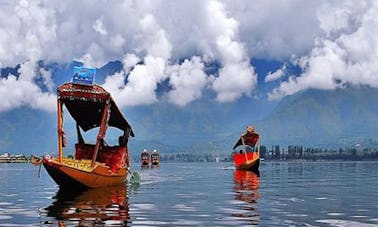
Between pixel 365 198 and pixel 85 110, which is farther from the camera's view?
pixel 85 110

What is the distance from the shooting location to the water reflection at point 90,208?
26111 mm

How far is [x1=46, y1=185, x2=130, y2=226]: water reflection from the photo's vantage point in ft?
85.7

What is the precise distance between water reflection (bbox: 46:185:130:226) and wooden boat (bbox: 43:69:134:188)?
1.46 metres

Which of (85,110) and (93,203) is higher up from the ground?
(85,110)

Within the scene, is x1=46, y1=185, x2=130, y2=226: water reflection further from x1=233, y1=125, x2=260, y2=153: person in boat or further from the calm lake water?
x1=233, y1=125, x2=260, y2=153: person in boat

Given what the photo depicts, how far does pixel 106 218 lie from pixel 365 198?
20.9 m

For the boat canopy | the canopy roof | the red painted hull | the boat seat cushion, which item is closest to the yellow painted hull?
the canopy roof

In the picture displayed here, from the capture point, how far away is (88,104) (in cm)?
5181

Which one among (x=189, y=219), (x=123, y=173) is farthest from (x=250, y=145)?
(x=189, y=219)

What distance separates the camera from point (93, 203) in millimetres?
35000

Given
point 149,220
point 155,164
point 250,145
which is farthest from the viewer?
point 155,164

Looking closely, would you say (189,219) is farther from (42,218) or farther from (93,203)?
(93,203)

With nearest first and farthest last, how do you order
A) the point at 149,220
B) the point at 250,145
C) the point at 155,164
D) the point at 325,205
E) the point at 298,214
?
the point at 149,220 → the point at 298,214 → the point at 325,205 → the point at 250,145 → the point at 155,164

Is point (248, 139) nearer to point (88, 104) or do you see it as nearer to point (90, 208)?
point (88, 104)
